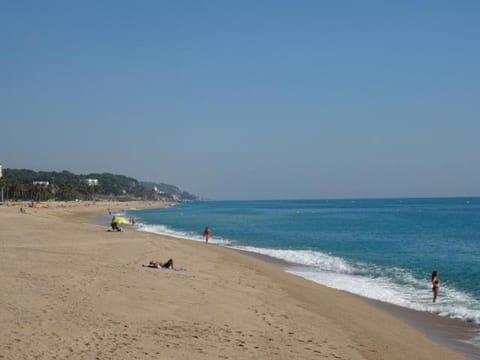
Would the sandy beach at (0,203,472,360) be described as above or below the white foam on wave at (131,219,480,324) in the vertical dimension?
above

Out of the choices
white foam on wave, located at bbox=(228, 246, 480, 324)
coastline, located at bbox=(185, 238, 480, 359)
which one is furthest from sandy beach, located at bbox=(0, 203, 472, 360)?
white foam on wave, located at bbox=(228, 246, 480, 324)

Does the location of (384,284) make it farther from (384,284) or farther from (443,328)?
(443,328)

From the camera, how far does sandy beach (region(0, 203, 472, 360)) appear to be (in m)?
9.77

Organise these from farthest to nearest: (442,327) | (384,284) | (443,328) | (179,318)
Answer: (384,284)
(442,327)
(443,328)
(179,318)

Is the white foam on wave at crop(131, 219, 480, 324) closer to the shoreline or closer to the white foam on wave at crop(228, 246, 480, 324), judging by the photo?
the white foam on wave at crop(228, 246, 480, 324)

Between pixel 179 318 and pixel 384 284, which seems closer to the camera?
pixel 179 318

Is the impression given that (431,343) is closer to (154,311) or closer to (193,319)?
(193,319)

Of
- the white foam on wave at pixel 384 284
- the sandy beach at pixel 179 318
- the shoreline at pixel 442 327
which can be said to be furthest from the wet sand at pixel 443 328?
the white foam on wave at pixel 384 284

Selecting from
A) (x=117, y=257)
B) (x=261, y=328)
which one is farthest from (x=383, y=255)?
(x=261, y=328)

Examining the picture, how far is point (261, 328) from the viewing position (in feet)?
39.6

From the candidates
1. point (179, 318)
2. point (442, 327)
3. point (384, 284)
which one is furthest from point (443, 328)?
point (384, 284)

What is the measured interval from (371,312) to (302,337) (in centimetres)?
568

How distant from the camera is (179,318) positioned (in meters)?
12.3

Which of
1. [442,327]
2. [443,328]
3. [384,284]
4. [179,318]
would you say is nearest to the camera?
[179,318]
